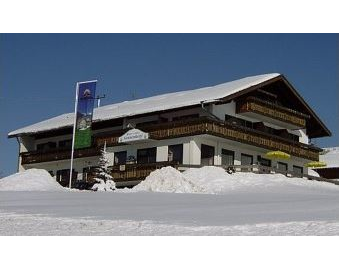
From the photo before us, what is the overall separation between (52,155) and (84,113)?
31.6 feet

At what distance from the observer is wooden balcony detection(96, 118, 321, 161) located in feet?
117

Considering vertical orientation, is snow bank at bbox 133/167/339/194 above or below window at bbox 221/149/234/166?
below

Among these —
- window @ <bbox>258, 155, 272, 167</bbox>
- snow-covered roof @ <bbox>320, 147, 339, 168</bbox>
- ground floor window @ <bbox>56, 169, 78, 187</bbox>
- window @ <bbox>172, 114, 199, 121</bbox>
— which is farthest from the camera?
snow-covered roof @ <bbox>320, 147, 339, 168</bbox>

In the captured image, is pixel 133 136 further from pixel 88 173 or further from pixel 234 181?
pixel 234 181

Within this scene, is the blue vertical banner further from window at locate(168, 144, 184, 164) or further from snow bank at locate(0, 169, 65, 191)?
snow bank at locate(0, 169, 65, 191)

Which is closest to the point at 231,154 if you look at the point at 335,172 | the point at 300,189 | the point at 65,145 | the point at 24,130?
the point at 300,189

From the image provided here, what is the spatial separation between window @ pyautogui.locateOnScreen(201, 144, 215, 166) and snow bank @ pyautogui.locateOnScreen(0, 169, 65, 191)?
12069 mm

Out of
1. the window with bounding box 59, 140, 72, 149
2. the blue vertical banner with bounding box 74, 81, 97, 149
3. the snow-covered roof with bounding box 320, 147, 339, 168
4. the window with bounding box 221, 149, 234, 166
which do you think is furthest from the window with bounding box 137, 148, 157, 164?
the snow-covered roof with bounding box 320, 147, 339, 168

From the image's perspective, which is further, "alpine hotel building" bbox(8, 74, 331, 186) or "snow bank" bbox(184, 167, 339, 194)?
"alpine hotel building" bbox(8, 74, 331, 186)

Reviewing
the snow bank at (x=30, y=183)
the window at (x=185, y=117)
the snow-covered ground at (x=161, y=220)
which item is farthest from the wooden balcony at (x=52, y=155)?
the snow-covered ground at (x=161, y=220)

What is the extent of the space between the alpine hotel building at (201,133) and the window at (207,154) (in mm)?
12
